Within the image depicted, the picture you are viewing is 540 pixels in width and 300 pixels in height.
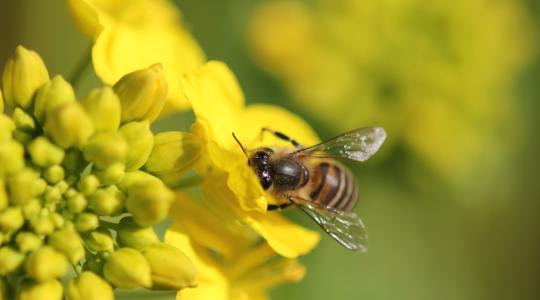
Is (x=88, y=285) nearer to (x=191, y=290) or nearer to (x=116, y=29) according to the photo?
(x=191, y=290)

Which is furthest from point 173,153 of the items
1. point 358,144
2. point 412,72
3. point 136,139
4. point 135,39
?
point 412,72

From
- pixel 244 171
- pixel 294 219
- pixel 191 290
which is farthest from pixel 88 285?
pixel 294 219

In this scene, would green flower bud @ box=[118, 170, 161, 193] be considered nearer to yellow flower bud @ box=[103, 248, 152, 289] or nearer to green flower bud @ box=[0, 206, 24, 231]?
yellow flower bud @ box=[103, 248, 152, 289]

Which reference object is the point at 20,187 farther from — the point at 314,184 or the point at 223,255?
the point at 314,184

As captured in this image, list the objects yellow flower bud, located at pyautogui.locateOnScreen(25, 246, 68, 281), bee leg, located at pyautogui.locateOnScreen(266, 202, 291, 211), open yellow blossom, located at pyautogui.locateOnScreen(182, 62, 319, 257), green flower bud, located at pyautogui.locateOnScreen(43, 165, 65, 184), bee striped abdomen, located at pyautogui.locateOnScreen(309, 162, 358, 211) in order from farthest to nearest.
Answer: bee striped abdomen, located at pyautogui.locateOnScreen(309, 162, 358, 211), bee leg, located at pyautogui.locateOnScreen(266, 202, 291, 211), open yellow blossom, located at pyautogui.locateOnScreen(182, 62, 319, 257), green flower bud, located at pyautogui.locateOnScreen(43, 165, 65, 184), yellow flower bud, located at pyautogui.locateOnScreen(25, 246, 68, 281)

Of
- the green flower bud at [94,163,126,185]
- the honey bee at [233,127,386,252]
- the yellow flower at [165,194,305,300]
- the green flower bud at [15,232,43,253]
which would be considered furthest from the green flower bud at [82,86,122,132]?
the honey bee at [233,127,386,252]

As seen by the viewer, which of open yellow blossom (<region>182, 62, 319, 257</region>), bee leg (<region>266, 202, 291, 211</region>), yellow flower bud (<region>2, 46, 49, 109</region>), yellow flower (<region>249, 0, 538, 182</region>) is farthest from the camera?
yellow flower (<region>249, 0, 538, 182</region>)

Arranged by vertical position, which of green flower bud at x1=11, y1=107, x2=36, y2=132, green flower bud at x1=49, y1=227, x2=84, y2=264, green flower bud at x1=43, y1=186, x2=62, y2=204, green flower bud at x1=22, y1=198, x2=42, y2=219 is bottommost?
green flower bud at x1=49, y1=227, x2=84, y2=264
